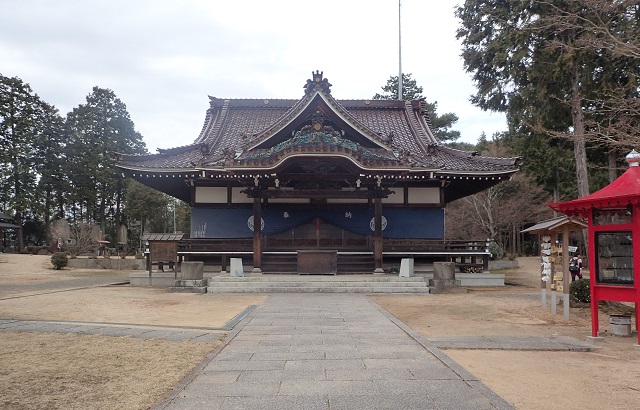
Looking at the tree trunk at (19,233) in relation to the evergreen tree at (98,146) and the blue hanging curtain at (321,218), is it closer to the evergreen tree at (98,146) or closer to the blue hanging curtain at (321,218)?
the evergreen tree at (98,146)

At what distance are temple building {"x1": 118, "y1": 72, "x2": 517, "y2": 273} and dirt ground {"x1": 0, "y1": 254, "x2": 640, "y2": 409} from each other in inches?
229

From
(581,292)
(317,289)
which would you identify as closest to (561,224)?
(581,292)

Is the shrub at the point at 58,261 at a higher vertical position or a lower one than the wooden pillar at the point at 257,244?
lower

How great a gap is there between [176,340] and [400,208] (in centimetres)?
1331

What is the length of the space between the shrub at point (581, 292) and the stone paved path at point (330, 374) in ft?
20.7

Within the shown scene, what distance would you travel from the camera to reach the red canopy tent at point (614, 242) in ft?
23.7

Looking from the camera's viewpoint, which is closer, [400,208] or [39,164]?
[400,208]

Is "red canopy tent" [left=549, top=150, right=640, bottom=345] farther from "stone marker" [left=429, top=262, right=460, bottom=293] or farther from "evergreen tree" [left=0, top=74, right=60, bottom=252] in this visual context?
"evergreen tree" [left=0, top=74, right=60, bottom=252]

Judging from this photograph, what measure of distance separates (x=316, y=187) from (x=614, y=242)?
10.9m

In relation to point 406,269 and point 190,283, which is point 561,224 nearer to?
point 406,269

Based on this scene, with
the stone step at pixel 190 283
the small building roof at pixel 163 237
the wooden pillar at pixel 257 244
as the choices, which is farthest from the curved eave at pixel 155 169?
the stone step at pixel 190 283

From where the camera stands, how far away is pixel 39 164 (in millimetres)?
42594

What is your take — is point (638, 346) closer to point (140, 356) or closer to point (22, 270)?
point (140, 356)

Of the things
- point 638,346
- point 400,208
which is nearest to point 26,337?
point 638,346
